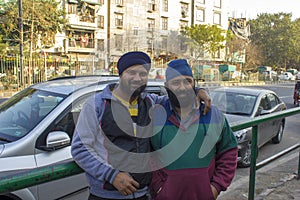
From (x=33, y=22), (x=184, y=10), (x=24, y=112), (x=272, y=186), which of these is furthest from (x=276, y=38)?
(x=24, y=112)

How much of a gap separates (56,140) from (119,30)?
34.3 meters

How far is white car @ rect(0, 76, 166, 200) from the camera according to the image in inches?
111

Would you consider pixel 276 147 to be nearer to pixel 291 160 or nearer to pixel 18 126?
pixel 291 160

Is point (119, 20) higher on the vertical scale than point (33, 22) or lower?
higher

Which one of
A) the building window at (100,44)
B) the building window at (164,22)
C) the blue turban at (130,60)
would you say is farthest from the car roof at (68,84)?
the building window at (164,22)

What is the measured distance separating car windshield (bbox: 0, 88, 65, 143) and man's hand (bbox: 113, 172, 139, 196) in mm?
1657

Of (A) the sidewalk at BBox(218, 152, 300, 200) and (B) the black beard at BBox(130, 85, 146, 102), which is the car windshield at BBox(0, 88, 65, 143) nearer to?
(B) the black beard at BBox(130, 85, 146, 102)

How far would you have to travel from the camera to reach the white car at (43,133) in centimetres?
282

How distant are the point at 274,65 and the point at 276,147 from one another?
53471mm

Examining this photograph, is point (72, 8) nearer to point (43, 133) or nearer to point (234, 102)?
point (234, 102)

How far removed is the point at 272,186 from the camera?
4.24 meters

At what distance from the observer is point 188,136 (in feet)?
6.26

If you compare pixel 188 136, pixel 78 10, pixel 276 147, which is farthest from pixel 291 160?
pixel 78 10

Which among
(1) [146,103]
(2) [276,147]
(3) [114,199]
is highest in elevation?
(1) [146,103]
